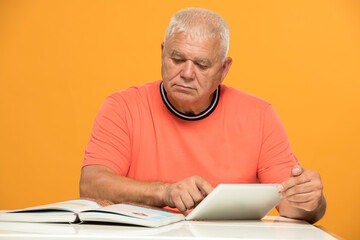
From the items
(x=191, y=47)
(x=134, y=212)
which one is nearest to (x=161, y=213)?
(x=134, y=212)

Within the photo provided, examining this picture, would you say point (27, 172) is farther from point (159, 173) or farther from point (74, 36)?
point (159, 173)

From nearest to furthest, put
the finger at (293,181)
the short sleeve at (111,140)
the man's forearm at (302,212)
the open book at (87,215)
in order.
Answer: the open book at (87,215) → the finger at (293,181) → the man's forearm at (302,212) → the short sleeve at (111,140)

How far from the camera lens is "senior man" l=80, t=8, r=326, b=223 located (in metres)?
1.78

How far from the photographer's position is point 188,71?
1.76 m

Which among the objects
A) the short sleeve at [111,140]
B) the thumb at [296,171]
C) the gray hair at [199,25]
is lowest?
the thumb at [296,171]

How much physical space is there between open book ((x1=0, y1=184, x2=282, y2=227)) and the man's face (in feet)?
1.92

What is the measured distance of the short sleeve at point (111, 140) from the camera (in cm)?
174

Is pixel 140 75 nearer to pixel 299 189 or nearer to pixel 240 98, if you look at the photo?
pixel 240 98

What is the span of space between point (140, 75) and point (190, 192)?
6.93 feet

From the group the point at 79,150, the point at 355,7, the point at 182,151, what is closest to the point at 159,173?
the point at 182,151

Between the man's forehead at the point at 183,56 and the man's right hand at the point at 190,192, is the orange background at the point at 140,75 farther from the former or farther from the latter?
the man's right hand at the point at 190,192

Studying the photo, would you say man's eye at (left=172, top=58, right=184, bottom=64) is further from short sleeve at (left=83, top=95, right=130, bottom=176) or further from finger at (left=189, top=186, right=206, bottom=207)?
finger at (left=189, top=186, right=206, bottom=207)

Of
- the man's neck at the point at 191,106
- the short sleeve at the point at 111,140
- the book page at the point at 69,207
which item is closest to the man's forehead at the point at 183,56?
the man's neck at the point at 191,106

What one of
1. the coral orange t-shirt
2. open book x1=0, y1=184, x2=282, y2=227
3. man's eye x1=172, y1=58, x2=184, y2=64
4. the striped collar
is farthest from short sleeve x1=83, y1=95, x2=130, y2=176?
open book x1=0, y1=184, x2=282, y2=227
